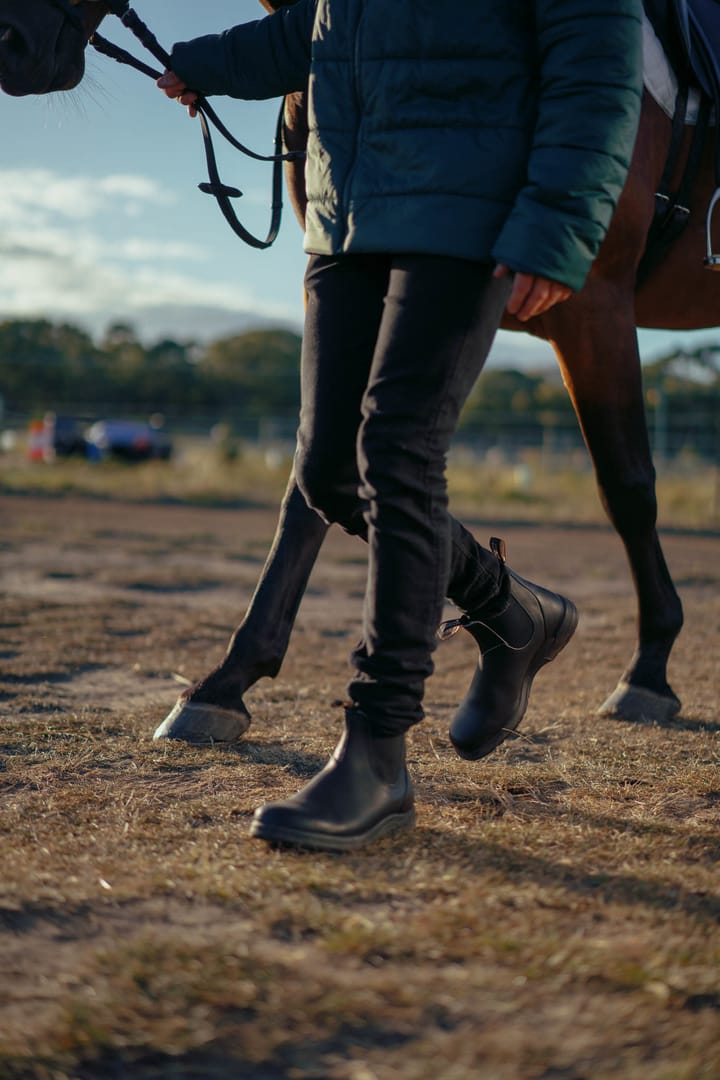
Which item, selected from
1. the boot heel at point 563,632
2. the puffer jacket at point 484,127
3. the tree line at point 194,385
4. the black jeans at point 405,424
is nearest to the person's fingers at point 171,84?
the puffer jacket at point 484,127

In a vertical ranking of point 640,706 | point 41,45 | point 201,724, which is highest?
point 41,45

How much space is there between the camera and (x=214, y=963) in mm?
1452

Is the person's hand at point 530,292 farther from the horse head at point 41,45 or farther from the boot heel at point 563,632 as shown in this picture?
the horse head at point 41,45

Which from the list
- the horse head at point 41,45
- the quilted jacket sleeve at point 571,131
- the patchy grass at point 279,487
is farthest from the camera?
the patchy grass at point 279,487

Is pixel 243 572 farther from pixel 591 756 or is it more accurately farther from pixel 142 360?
pixel 142 360

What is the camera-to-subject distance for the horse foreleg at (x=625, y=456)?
311 centimetres

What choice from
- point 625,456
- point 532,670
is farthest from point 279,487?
point 532,670

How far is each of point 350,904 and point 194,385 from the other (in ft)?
161

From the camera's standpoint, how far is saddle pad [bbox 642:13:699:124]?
2986mm

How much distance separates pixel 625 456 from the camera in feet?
10.8

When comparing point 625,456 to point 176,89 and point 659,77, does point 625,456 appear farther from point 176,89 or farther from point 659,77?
point 176,89

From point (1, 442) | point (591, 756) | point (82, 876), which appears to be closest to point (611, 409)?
point (591, 756)

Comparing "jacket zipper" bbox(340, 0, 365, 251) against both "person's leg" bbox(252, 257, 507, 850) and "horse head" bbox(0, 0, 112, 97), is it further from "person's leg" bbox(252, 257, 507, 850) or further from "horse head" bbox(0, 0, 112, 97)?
"horse head" bbox(0, 0, 112, 97)

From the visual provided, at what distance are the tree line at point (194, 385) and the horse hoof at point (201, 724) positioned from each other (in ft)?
30.9
